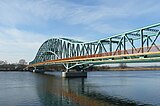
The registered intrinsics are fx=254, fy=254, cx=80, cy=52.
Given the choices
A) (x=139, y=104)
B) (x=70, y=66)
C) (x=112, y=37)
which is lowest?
(x=139, y=104)

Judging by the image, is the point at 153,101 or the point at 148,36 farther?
the point at 148,36

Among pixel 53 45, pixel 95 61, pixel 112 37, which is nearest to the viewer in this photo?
pixel 112 37

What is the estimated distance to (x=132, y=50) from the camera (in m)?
45.8

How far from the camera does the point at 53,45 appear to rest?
126062 millimetres

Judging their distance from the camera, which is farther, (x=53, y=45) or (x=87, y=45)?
(x=53, y=45)

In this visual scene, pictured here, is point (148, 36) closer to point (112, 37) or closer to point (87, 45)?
point (112, 37)

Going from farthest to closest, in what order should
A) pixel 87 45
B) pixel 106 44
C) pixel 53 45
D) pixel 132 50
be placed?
pixel 53 45, pixel 87 45, pixel 106 44, pixel 132 50

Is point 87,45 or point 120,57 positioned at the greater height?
point 87,45

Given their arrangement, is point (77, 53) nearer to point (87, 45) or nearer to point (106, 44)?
point (87, 45)

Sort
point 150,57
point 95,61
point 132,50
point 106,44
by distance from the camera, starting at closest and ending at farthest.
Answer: point 150,57, point 132,50, point 95,61, point 106,44

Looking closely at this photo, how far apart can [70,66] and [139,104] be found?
55.0 meters

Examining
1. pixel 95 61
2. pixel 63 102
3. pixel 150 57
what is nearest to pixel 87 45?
pixel 95 61

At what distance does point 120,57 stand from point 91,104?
1772 cm

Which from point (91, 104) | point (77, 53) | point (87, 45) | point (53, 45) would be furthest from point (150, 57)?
point (53, 45)
